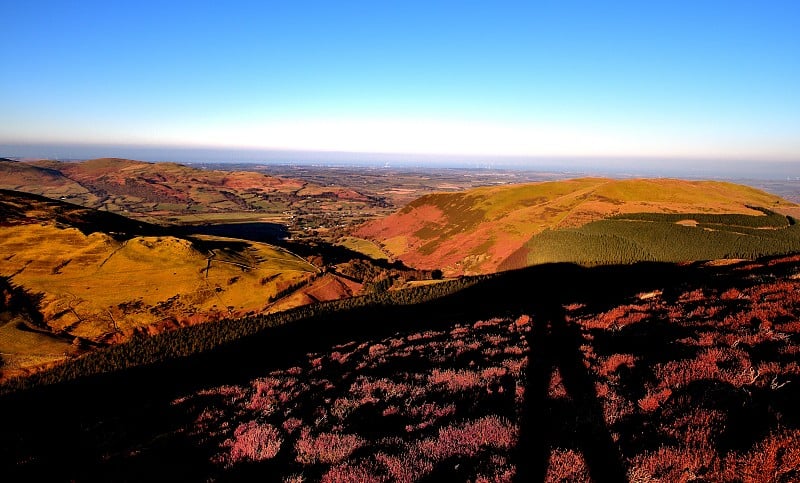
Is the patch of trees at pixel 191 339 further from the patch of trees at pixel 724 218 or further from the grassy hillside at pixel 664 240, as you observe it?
the patch of trees at pixel 724 218

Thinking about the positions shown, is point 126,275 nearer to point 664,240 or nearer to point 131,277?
point 131,277

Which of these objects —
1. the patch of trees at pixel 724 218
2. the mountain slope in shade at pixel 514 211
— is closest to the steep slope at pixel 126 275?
the mountain slope in shade at pixel 514 211

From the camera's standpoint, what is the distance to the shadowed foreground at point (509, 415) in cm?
734

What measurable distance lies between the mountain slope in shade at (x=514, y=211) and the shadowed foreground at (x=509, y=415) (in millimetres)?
78430

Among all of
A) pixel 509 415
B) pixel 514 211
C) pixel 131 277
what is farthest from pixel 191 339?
pixel 514 211

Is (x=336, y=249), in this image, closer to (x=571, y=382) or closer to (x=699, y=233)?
(x=699, y=233)

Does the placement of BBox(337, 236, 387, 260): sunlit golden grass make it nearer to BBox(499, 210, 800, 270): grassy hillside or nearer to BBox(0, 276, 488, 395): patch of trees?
BBox(0, 276, 488, 395): patch of trees

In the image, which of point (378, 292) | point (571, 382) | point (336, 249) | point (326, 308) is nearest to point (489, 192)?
point (336, 249)

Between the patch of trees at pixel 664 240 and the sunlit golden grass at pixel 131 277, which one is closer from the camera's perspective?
the sunlit golden grass at pixel 131 277

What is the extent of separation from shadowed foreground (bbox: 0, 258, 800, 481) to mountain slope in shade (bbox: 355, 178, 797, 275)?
7843 cm

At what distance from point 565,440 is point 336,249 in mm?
139646

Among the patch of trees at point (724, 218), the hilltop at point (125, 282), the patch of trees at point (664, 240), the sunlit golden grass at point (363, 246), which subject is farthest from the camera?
the sunlit golden grass at point (363, 246)

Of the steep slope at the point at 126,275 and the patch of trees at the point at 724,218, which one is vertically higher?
the patch of trees at the point at 724,218

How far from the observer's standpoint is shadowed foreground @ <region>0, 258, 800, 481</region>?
7336mm
